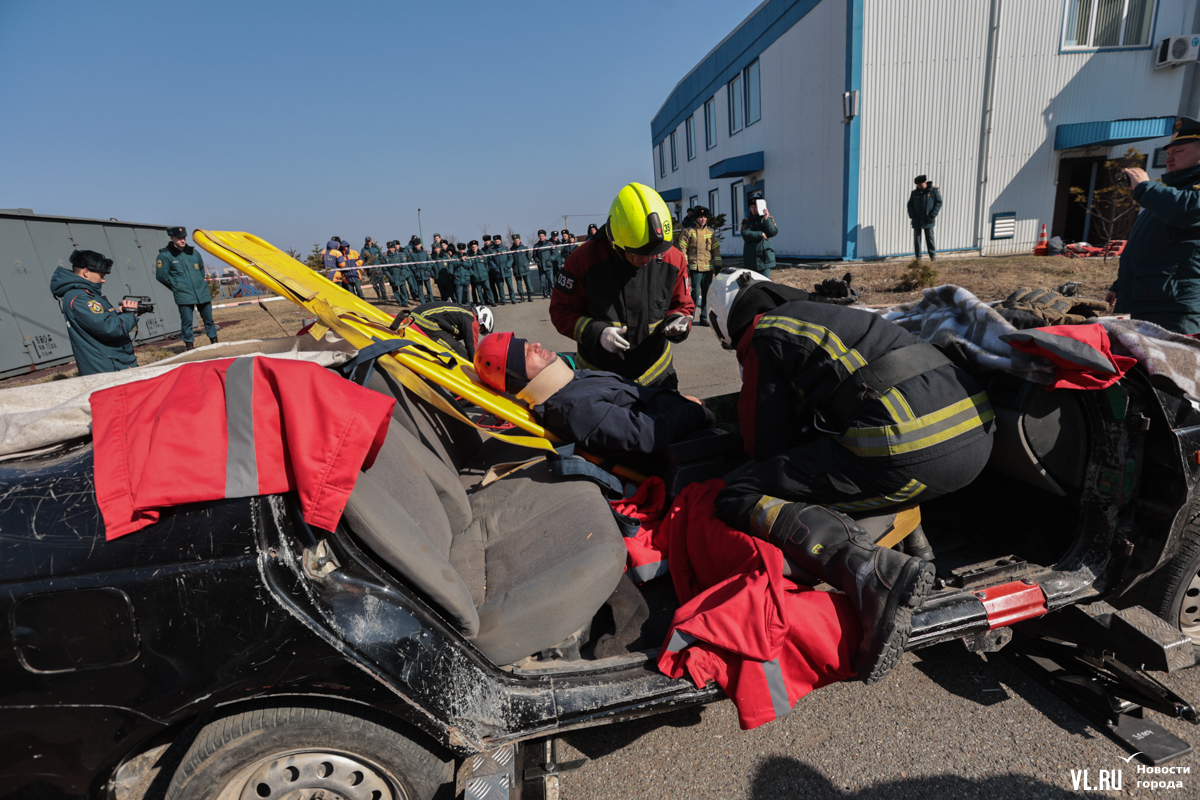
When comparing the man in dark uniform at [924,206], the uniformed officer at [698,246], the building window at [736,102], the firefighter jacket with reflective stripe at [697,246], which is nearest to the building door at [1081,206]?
the man in dark uniform at [924,206]

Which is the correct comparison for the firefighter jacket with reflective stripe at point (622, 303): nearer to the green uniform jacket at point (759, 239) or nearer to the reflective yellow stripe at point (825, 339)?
the reflective yellow stripe at point (825, 339)

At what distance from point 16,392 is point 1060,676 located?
12.8ft

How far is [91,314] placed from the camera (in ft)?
18.1

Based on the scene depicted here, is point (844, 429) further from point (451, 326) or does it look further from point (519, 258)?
point (519, 258)

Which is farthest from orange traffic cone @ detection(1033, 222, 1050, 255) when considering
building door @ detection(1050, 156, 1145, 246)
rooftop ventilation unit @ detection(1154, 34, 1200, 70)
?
rooftop ventilation unit @ detection(1154, 34, 1200, 70)

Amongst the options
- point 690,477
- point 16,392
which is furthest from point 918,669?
point 16,392

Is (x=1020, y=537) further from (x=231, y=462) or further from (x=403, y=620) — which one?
(x=231, y=462)

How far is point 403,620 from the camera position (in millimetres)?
1563

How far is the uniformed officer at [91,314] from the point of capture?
18.1 ft

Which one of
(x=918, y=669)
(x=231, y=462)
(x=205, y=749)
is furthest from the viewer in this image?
(x=918, y=669)

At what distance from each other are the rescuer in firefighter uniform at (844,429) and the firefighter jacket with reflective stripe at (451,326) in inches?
61.8

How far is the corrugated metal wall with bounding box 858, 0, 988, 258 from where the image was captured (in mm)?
13367

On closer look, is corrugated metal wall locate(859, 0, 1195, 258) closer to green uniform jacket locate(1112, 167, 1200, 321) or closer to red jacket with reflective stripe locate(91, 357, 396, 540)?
green uniform jacket locate(1112, 167, 1200, 321)

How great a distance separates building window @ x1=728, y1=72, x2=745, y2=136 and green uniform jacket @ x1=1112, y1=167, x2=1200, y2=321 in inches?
755
